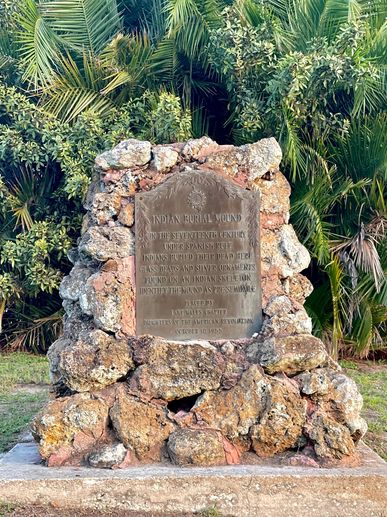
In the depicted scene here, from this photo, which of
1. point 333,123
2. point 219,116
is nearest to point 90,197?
point 333,123

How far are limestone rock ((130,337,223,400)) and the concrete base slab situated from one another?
1.92 ft

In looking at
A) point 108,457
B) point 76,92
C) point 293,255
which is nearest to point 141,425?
point 108,457

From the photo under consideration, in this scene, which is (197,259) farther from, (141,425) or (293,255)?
(141,425)

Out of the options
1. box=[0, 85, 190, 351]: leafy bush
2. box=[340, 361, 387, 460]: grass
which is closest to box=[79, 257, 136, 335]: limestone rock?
box=[340, 361, 387, 460]: grass

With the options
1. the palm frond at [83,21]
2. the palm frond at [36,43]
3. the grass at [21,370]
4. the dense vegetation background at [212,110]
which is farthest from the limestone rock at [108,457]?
the palm frond at [83,21]

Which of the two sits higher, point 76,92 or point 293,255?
point 76,92

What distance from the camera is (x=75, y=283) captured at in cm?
496

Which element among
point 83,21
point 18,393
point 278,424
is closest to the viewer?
point 278,424

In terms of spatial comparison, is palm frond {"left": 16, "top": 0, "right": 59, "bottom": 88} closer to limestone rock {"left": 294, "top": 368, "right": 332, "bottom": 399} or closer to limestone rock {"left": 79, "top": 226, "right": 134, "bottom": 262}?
limestone rock {"left": 79, "top": 226, "right": 134, "bottom": 262}

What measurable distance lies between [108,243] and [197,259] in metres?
0.61

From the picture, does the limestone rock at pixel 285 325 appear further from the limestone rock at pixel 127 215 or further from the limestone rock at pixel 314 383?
the limestone rock at pixel 127 215

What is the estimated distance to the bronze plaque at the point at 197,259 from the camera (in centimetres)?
483

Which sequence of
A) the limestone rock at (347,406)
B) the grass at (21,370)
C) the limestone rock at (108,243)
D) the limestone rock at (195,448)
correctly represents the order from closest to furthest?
the limestone rock at (195,448) → the limestone rock at (347,406) → the limestone rock at (108,243) → the grass at (21,370)

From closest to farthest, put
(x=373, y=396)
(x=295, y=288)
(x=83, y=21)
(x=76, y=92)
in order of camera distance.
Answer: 1. (x=295, y=288)
2. (x=373, y=396)
3. (x=83, y=21)
4. (x=76, y=92)
